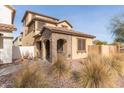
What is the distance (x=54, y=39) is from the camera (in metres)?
6.46

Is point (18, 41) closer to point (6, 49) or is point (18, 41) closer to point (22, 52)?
point (22, 52)

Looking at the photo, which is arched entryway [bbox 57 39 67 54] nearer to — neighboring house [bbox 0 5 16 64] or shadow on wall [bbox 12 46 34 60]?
shadow on wall [bbox 12 46 34 60]

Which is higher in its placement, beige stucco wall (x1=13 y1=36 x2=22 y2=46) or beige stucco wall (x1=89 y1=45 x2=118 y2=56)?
beige stucco wall (x1=13 y1=36 x2=22 y2=46)

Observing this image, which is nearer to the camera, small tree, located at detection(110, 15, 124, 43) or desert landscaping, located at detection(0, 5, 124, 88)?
desert landscaping, located at detection(0, 5, 124, 88)

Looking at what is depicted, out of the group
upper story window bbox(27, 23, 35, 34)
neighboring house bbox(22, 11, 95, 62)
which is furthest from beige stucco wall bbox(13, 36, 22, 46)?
upper story window bbox(27, 23, 35, 34)

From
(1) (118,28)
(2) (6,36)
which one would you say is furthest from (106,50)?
(2) (6,36)

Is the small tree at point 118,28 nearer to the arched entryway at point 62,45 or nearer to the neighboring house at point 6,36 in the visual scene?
the arched entryway at point 62,45

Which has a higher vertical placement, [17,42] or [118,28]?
[118,28]

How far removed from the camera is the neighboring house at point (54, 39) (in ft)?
19.6

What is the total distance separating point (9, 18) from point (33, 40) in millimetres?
1225

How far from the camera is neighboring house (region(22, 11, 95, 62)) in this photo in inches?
236

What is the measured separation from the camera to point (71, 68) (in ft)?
14.3

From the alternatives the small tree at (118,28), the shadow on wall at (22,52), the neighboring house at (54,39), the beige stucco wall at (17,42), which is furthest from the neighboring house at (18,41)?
the small tree at (118,28)
